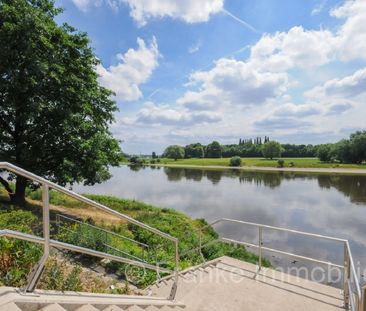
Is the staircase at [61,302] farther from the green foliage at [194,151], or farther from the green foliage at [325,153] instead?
the green foliage at [194,151]

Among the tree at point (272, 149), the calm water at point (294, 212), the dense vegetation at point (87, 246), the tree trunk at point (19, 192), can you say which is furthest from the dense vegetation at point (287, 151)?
the tree trunk at point (19, 192)

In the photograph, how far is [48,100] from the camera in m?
12.3

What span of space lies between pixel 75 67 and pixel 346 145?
72476mm

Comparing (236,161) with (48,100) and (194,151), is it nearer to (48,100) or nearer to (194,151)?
(194,151)

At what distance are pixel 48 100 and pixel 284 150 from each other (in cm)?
10298

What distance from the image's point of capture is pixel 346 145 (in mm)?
70625

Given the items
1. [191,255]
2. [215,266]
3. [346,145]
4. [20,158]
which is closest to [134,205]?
[20,158]

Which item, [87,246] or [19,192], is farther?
[19,192]

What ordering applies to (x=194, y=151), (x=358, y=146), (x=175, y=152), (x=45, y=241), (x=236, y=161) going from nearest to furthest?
(x=45, y=241)
(x=358, y=146)
(x=236, y=161)
(x=175, y=152)
(x=194, y=151)

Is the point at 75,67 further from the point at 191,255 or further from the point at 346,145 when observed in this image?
the point at 346,145

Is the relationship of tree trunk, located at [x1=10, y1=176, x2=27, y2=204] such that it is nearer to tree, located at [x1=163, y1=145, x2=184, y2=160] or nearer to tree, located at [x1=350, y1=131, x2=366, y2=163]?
tree, located at [x1=350, y1=131, x2=366, y2=163]

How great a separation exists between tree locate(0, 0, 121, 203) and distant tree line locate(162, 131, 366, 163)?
222ft

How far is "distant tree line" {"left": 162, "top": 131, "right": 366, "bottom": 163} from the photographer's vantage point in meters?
68.2

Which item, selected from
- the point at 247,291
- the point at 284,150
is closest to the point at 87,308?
the point at 247,291
